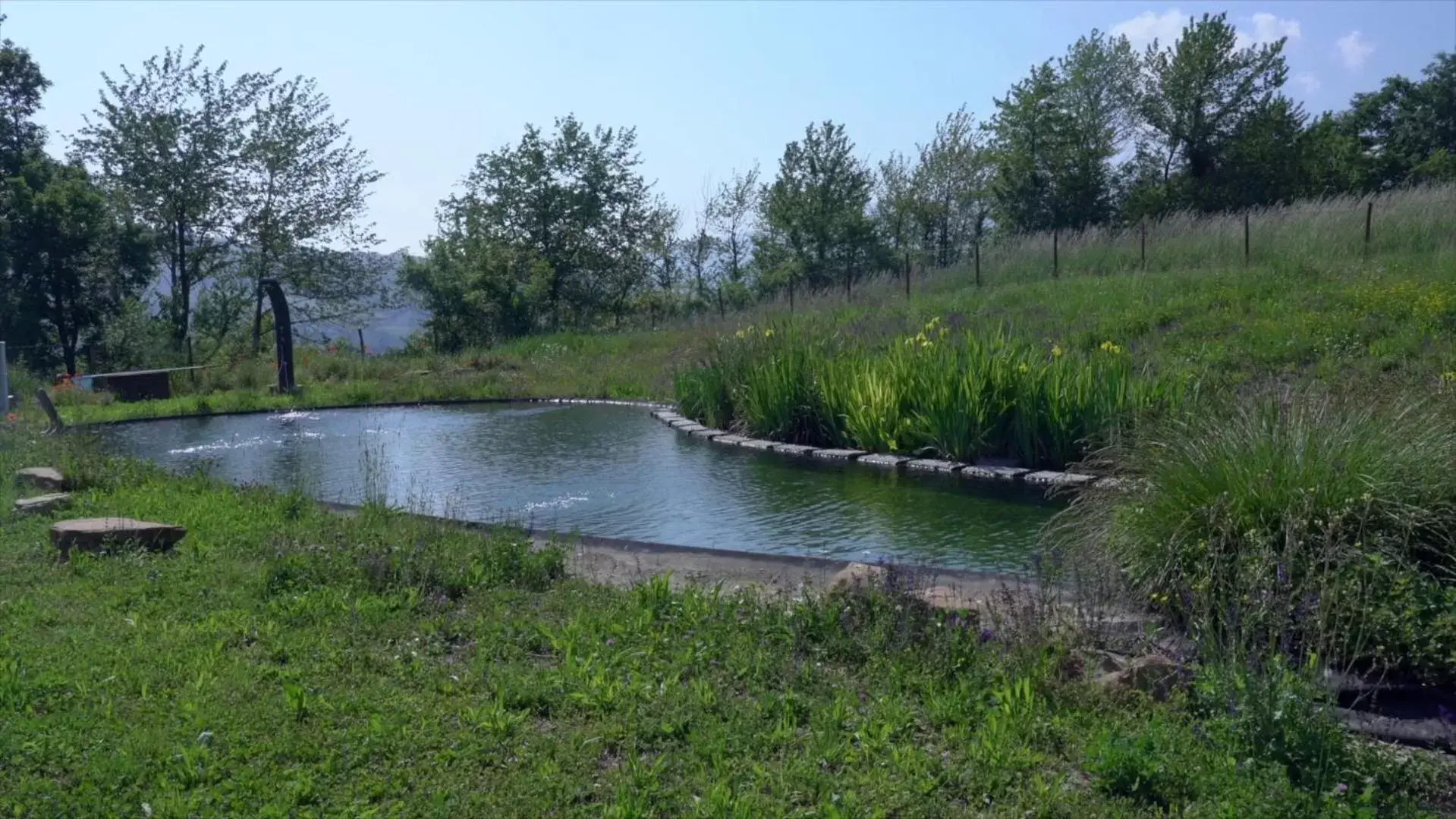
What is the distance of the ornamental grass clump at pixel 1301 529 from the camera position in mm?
4750

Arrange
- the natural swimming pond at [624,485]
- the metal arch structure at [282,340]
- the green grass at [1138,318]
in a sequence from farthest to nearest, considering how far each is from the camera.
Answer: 1. the metal arch structure at [282,340]
2. the green grass at [1138,318]
3. the natural swimming pond at [624,485]

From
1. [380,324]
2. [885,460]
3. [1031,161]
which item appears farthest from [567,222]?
[885,460]

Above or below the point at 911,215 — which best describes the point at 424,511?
below

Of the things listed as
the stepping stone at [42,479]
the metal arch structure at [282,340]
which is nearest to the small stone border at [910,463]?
the stepping stone at [42,479]

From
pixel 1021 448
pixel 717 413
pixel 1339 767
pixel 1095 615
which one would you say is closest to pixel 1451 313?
pixel 1021 448

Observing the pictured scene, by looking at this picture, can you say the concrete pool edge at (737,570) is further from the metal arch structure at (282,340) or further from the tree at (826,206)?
the tree at (826,206)

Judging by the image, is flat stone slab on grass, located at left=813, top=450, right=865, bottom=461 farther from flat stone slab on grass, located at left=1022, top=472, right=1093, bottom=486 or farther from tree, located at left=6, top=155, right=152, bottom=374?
tree, located at left=6, top=155, right=152, bottom=374

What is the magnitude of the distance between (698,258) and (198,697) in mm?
40681

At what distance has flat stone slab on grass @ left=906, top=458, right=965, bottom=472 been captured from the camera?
11.7 m

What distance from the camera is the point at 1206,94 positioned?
1657 inches

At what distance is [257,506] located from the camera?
8703 mm

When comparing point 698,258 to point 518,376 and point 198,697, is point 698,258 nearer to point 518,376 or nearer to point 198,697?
point 518,376

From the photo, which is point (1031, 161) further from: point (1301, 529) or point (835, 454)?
point (1301, 529)

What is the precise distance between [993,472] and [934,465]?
70 centimetres
